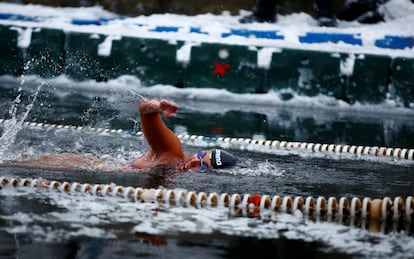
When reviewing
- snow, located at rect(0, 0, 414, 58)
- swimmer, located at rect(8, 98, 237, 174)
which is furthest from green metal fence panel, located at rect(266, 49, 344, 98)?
swimmer, located at rect(8, 98, 237, 174)

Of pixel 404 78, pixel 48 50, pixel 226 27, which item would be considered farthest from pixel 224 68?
pixel 48 50

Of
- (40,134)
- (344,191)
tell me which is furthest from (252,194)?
(40,134)

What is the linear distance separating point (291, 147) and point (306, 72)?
4388 millimetres

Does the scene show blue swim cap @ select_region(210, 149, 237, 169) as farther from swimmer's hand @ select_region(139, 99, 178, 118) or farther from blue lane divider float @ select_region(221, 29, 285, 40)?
blue lane divider float @ select_region(221, 29, 285, 40)

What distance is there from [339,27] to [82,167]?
913 cm

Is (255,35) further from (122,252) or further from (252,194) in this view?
(122,252)

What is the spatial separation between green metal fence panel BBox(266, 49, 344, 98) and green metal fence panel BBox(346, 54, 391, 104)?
0.87ft

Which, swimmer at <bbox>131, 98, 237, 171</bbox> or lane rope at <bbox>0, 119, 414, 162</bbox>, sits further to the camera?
lane rope at <bbox>0, 119, 414, 162</bbox>

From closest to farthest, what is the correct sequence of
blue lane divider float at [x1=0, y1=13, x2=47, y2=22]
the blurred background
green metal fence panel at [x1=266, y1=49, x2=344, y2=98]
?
green metal fence panel at [x1=266, y1=49, x2=344, y2=98]
blue lane divider float at [x1=0, y1=13, x2=47, y2=22]
the blurred background

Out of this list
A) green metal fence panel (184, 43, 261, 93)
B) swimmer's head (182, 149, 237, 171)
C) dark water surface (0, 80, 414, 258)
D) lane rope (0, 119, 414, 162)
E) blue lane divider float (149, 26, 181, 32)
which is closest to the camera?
dark water surface (0, 80, 414, 258)

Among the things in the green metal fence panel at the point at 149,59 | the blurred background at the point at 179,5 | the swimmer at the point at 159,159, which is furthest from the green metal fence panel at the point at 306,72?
the swimmer at the point at 159,159

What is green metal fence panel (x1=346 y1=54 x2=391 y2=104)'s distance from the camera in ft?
42.0

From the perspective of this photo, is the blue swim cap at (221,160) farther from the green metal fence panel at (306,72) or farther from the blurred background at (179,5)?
the blurred background at (179,5)

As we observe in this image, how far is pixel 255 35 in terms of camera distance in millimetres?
13953
